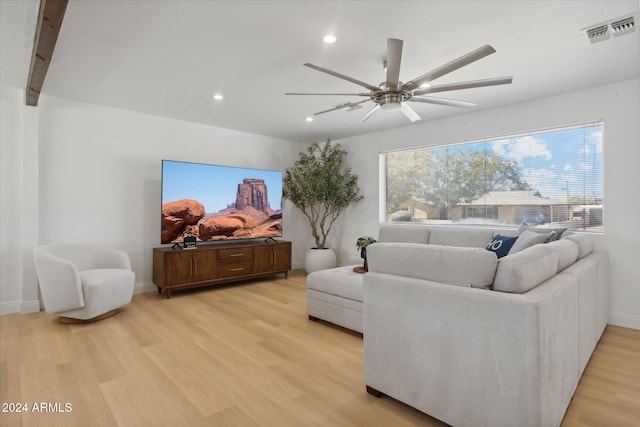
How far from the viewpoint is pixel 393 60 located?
7.02ft

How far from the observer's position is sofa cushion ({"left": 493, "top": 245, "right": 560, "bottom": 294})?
59.1 inches

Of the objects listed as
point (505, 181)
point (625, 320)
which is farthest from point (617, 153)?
point (625, 320)

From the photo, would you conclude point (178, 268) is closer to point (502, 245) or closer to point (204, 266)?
point (204, 266)

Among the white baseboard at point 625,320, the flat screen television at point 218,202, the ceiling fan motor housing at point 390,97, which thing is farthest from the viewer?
the flat screen television at point 218,202

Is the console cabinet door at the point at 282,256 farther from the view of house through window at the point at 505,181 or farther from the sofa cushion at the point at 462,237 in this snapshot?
the sofa cushion at the point at 462,237

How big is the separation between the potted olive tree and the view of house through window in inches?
26.0

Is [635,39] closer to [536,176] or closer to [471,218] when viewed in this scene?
[536,176]

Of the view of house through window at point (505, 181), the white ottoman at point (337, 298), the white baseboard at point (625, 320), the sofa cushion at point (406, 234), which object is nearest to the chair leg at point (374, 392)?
the white ottoman at point (337, 298)

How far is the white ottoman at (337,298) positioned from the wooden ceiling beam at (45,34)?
2.79 metres

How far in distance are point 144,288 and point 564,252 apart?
4783 mm

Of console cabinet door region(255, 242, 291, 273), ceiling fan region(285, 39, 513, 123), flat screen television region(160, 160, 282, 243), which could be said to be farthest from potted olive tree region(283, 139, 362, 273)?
ceiling fan region(285, 39, 513, 123)

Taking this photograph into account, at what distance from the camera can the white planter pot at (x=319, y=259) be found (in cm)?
564

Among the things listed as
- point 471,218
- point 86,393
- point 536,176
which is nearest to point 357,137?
point 471,218

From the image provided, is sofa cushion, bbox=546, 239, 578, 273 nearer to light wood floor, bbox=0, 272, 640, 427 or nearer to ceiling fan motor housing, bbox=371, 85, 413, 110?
light wood floor, bbox=0, 272, 640, 427
